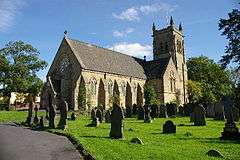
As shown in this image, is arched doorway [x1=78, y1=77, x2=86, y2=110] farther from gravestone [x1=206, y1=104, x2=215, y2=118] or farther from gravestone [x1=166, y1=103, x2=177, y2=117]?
gravestone [x1=206, y1=104, x2=215, y2=118]

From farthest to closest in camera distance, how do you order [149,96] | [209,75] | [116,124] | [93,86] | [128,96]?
[209,75], [128,96], [149,96], [93,86], [116,124]

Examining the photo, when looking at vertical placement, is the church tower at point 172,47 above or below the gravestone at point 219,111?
→ above

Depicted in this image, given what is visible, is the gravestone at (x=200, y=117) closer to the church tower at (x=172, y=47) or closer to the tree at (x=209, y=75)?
the church tower at (x=172, y=47)

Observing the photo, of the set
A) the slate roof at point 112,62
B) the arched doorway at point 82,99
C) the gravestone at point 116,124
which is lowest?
the gravestone at point 116,124

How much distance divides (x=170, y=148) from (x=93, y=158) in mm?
3646

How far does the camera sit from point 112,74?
49.6m

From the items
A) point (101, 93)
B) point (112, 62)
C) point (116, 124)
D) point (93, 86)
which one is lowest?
point (116, 124)

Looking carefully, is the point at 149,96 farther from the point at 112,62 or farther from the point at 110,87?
the point at 112,62

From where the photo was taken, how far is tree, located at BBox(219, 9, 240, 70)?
3103cm

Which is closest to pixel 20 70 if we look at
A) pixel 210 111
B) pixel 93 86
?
pixel 93 86

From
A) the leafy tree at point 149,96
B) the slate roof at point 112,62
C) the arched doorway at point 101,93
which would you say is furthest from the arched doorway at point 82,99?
the leafy tree at point 149,96

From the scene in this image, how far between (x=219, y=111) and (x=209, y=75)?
44291mm

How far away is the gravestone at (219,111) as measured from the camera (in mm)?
28000

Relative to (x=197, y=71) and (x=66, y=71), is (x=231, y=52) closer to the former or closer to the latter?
(x=66, y=71)
